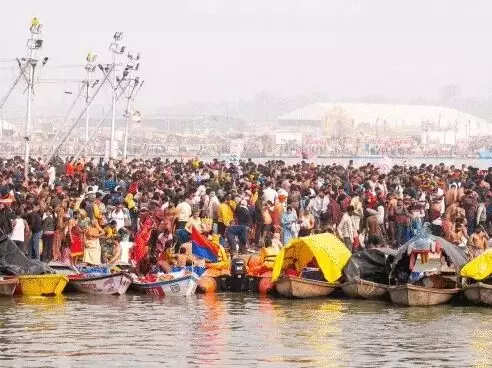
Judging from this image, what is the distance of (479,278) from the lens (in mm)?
34344

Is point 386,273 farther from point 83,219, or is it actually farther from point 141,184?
point 141,184

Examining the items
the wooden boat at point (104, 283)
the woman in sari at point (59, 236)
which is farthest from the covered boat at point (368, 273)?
the woman in sari at point (59, 236)

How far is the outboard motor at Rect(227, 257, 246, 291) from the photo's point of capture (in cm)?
3800

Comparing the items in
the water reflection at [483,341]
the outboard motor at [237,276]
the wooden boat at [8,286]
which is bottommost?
the water reflection at [483,341]

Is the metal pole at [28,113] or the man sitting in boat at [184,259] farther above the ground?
the metal pole at [28,113]

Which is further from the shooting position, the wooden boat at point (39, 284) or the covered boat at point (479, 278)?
the wooden boat at point (39, 284)

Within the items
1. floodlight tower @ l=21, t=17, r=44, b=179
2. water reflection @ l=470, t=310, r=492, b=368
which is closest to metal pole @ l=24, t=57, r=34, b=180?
floodlight tower @ l=21, t=17, r=44, b=179

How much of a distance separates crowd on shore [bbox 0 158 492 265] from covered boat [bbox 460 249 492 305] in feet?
A: 8.64

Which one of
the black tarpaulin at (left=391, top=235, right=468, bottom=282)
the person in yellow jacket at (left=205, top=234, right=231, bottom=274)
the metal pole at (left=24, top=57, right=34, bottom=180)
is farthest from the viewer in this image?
the metal pole at (left=24, top=57, right=34, bottom=180)

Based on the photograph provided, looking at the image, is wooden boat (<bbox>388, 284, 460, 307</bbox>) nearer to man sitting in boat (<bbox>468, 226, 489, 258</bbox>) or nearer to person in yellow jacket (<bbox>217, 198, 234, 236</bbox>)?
man sitting in boat (<bbox>468, 226, 489, 258</bbox>)

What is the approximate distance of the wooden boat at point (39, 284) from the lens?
3653cm

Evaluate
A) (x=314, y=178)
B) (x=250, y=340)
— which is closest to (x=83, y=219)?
(x=250, y=340)

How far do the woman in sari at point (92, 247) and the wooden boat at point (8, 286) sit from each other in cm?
358

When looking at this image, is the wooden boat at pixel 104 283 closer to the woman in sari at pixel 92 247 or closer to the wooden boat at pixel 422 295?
the woman in sari at pixel 92 247
